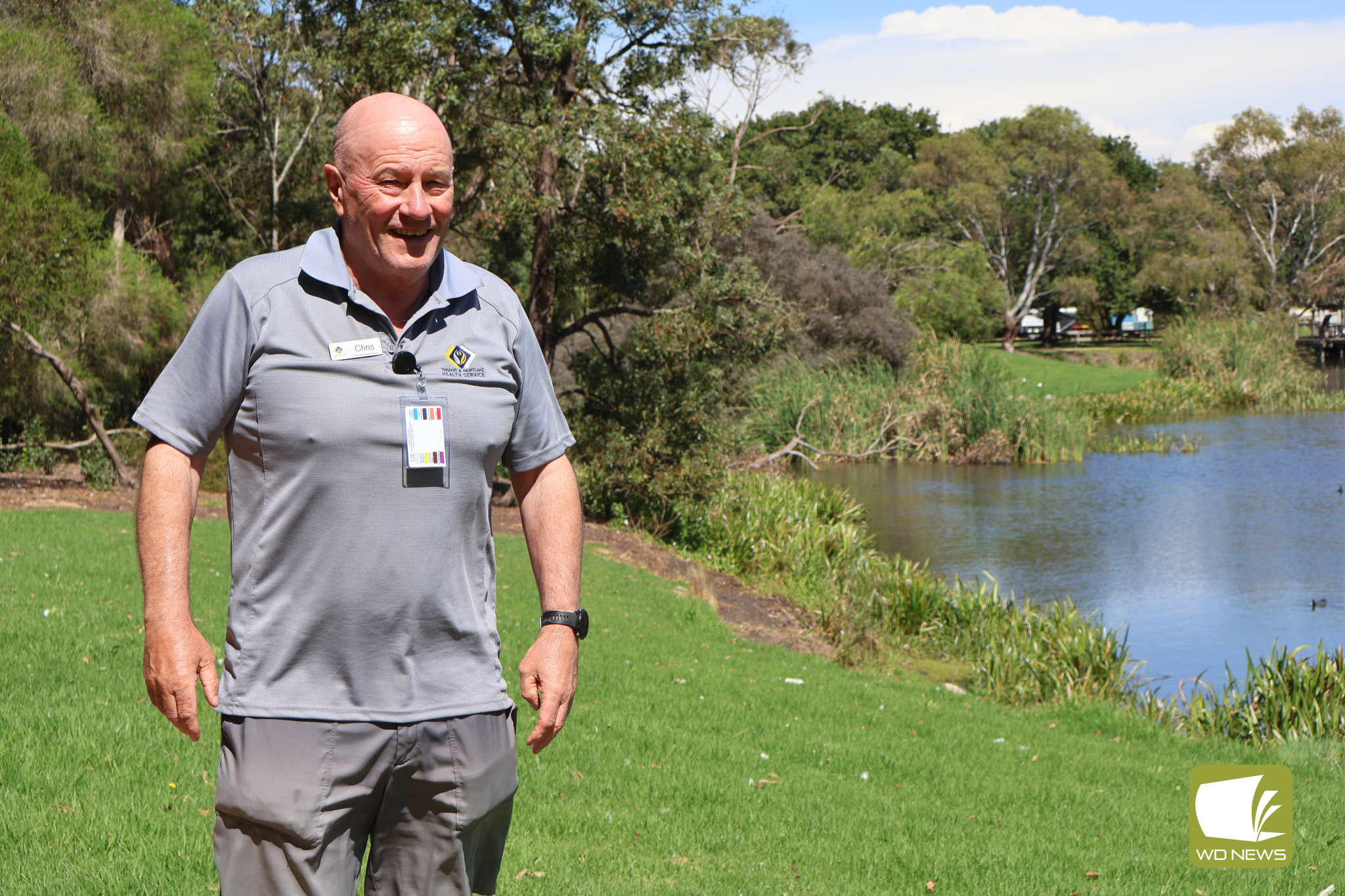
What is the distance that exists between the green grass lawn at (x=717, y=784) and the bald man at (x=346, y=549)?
188 cm

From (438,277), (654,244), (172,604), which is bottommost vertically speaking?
(172,604)

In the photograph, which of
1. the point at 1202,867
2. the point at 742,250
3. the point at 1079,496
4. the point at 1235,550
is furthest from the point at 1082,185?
the point at 1202,867

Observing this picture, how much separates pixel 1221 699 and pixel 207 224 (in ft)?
67.0

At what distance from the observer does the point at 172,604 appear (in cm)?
236

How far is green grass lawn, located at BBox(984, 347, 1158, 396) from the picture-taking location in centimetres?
4262

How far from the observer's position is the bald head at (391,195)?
248 cm

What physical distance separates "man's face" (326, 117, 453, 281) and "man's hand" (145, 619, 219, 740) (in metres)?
0.85

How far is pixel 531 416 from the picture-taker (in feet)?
8.98

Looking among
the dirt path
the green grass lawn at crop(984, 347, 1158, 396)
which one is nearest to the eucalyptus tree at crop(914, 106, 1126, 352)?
the green grass lawn at crop(984, 347, 1158, 396)

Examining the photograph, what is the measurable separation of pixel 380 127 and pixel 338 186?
6.5 inches

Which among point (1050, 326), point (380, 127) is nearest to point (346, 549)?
point (380, 127)

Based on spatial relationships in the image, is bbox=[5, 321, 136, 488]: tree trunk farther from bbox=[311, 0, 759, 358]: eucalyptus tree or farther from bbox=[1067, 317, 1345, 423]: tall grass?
bbox=[1067, 317, 1345, 423]: tall grass

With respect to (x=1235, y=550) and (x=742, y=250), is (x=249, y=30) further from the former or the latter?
(x=1235, y=550)

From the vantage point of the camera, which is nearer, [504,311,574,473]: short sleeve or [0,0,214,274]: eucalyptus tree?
[504,311,574,473]: short sleeve
